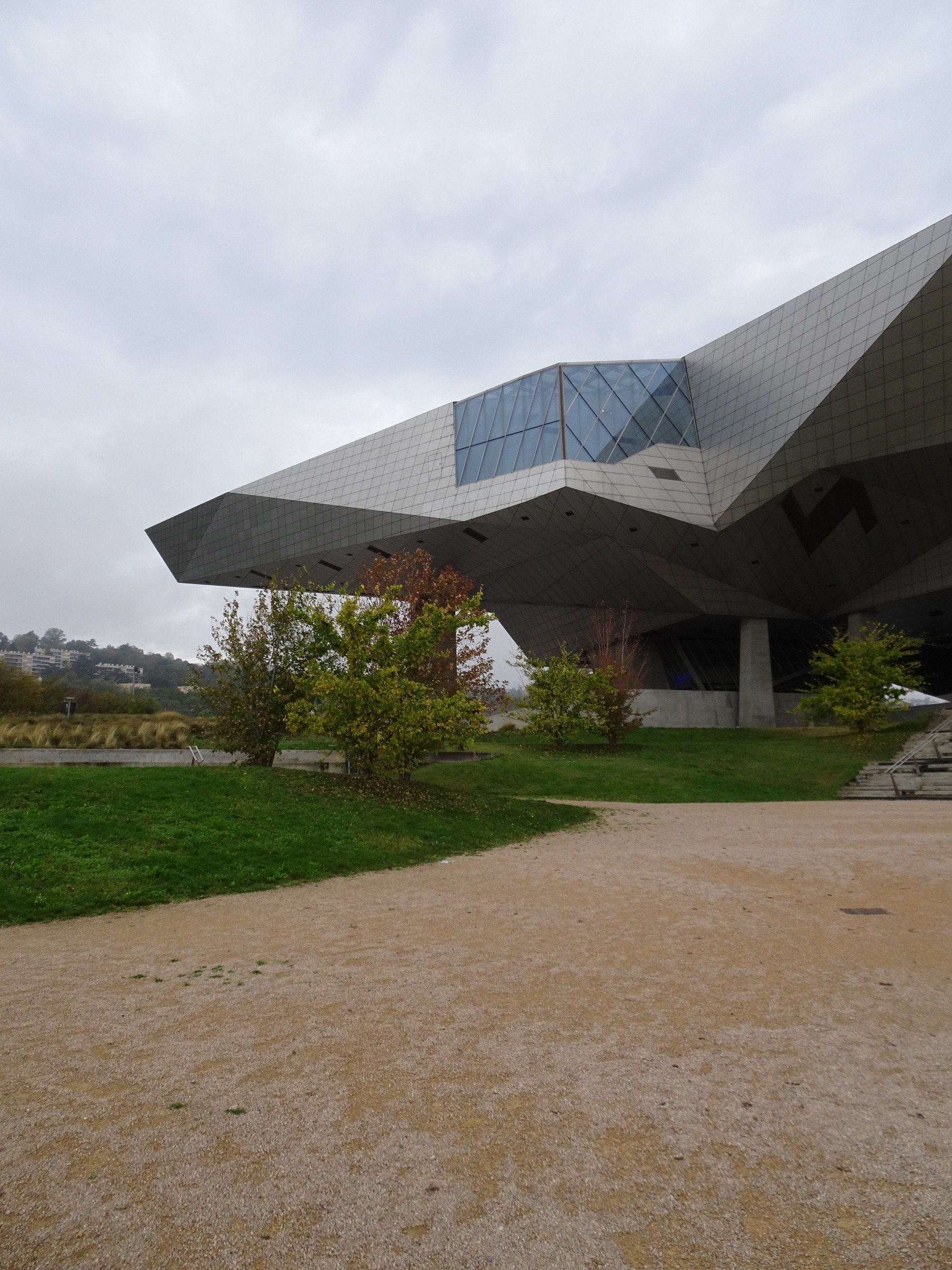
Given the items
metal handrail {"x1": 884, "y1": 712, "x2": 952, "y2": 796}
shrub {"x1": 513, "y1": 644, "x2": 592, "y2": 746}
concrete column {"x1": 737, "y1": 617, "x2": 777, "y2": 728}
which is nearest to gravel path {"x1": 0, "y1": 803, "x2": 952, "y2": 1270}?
metal handrail {"x1": 884, "y1": 712, "x2": 952, "y2": 796}

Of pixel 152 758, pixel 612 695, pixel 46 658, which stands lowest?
pixel 152 758

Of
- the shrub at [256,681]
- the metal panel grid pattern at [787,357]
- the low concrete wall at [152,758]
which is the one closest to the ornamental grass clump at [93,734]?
the low concrete wall at [152,758]

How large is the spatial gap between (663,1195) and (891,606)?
46375 millimetres

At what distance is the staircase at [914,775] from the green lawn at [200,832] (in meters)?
12.4

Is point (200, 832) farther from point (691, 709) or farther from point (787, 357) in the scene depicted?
point (691, 709)

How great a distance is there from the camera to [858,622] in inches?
1689

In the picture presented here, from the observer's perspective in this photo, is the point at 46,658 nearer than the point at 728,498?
No

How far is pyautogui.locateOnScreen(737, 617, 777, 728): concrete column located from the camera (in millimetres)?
42688

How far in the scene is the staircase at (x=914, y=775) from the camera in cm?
2222

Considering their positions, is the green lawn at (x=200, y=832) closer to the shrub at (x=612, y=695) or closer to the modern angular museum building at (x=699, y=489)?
the shrub at (x=612, y=695)

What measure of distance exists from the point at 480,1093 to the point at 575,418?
3567cm

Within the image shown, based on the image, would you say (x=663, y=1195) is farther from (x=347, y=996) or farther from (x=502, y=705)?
(x=502, y=705)

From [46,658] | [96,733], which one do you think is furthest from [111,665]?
[96,733]

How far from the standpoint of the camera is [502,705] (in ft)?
81.9
